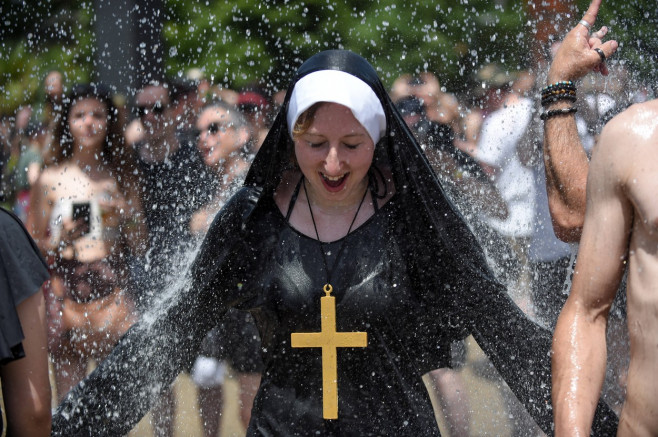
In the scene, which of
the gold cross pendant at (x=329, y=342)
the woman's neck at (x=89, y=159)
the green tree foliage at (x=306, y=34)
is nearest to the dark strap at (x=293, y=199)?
the gold cross pendant at (x=329, y=342)

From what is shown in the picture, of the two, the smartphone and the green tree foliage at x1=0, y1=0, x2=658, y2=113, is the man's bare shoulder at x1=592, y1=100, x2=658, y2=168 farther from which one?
the green tree foliage at x1=0, y1=0, x2=658, y2=113

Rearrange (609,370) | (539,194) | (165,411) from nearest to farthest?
(609,370), (539,194), (165,411)

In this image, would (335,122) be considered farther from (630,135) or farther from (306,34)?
(306,34)

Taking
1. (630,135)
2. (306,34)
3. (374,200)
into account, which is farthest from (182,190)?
(630,135)

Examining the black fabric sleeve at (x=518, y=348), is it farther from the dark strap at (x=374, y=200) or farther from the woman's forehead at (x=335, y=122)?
the woman's forehead at (x=335, y=122)

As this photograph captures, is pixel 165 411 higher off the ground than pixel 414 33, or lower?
lower

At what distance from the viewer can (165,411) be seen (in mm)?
5719

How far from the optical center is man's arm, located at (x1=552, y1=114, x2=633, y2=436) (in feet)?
8.11

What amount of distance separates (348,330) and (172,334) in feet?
1.94

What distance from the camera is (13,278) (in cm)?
252

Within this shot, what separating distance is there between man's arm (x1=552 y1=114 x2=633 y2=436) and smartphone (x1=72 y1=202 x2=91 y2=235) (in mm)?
3650

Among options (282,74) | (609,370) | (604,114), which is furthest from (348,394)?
(282,74)

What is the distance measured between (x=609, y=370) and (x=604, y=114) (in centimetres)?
148

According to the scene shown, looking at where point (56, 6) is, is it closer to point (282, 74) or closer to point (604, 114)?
point (282, 74)
